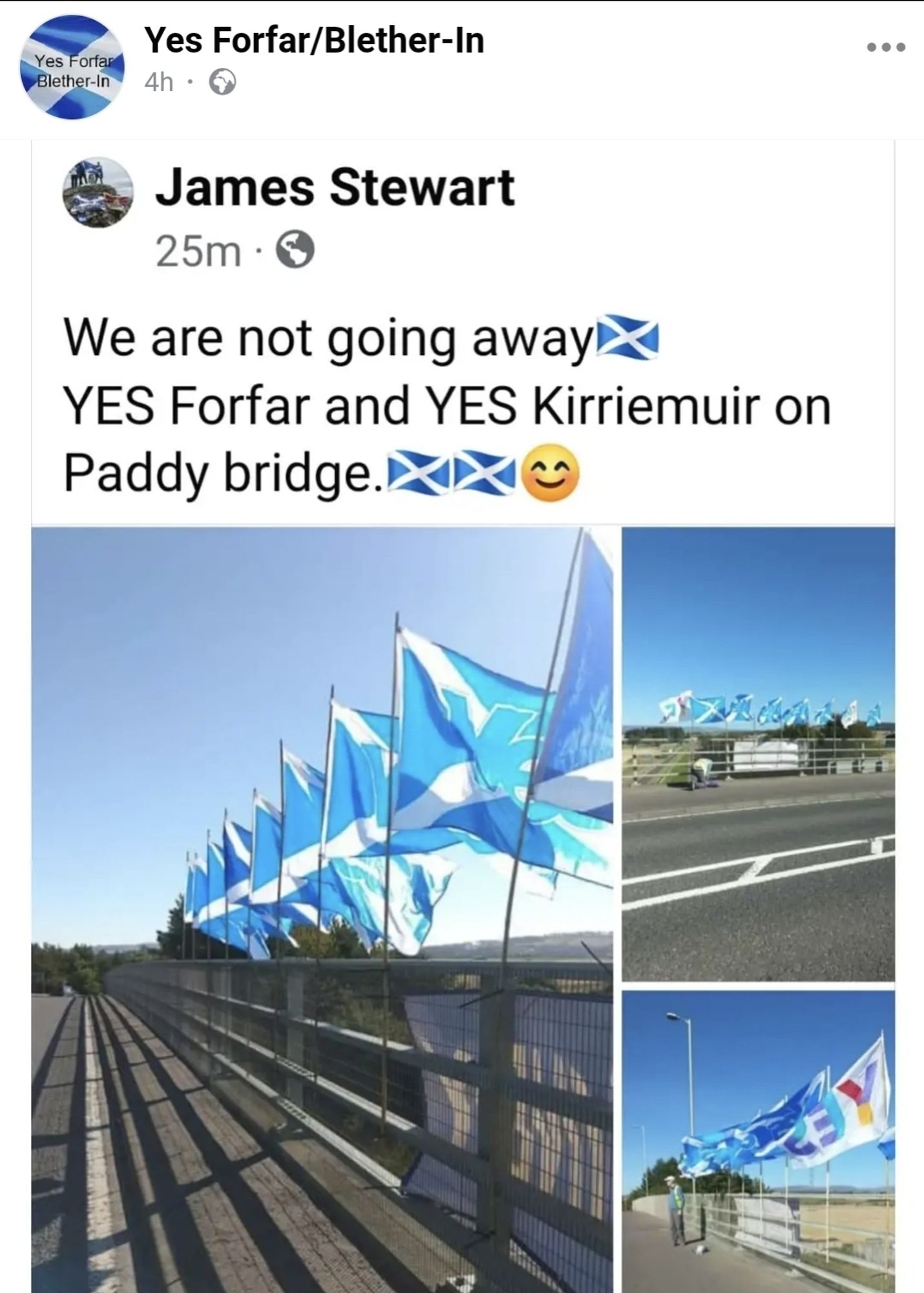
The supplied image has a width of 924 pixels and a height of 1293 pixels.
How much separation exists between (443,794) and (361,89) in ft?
7.71

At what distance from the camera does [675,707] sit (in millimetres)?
3729

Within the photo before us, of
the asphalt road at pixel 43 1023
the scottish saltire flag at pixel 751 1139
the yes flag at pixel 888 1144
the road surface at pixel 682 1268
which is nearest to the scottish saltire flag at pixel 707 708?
the scottish saltire flag at pixel 751 1139

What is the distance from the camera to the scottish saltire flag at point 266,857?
277 inches

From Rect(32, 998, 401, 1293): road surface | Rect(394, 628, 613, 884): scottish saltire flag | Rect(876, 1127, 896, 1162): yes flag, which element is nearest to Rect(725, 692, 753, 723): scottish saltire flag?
Rect(394, 628, 613, 884): scottish saltire flag

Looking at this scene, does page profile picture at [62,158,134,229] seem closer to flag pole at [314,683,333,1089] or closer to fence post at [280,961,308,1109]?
flag pole at [314,683,333,1089]

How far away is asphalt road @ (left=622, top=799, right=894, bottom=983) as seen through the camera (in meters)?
3.62

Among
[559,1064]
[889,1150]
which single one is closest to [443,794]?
[559,1064]

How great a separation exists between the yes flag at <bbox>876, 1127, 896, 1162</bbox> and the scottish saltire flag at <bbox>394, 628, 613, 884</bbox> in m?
1.28

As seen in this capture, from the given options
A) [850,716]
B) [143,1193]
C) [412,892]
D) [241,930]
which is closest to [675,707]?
[850,716]

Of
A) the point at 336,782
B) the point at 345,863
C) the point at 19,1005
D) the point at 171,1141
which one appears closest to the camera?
the point at 19,1005

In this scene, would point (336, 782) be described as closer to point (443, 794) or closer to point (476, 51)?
point (443, 794)

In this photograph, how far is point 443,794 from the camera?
450 centimetres

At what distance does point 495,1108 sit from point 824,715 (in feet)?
5.30

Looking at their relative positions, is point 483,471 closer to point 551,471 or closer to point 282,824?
point 551,471
